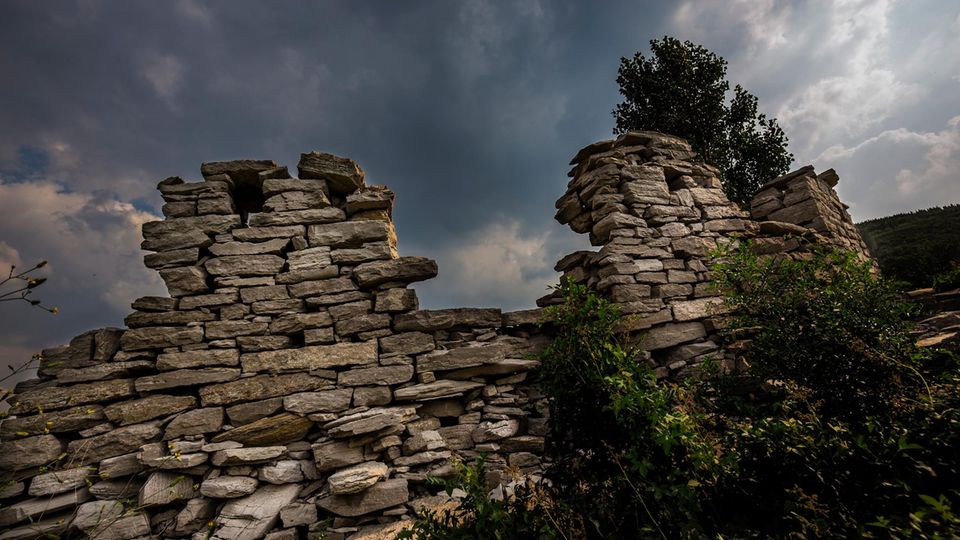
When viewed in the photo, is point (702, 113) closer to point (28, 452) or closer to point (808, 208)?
point (808, 208)

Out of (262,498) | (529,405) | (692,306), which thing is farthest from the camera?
(692,306)

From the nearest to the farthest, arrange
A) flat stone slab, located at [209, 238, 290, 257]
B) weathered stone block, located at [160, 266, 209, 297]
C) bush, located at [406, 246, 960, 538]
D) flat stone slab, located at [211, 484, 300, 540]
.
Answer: bush, located at [406, 246, 960, 538]
flat stone slab, located at [211, 484, 300, 540]
weathered stone block, located at [160, 266, 209, 297]
flat stone slab, located at [209, 238, 290, 257]

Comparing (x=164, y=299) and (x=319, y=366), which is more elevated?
(x=164, y=299)

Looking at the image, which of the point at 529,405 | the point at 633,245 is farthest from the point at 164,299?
the point at 633,245

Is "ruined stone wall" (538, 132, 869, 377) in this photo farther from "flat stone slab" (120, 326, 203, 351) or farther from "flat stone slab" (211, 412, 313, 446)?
"flat stone slab" (120, 326, 203, 351)

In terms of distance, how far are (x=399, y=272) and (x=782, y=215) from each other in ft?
25.3

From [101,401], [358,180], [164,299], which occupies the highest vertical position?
[358,180]

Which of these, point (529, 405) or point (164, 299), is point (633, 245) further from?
point (164, 299)

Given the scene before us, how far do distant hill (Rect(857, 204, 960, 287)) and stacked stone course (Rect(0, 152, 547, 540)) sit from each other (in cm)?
714

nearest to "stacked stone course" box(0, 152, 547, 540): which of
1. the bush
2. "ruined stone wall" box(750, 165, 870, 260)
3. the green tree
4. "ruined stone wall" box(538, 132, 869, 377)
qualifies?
the bush

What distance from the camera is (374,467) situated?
4.10 metres

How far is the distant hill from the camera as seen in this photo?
959 cm

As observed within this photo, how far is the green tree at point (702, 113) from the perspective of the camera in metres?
12.3

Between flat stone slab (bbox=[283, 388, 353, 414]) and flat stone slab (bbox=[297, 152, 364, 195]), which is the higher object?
flat stone slab (bbox=[297, 152, 364, 195])
